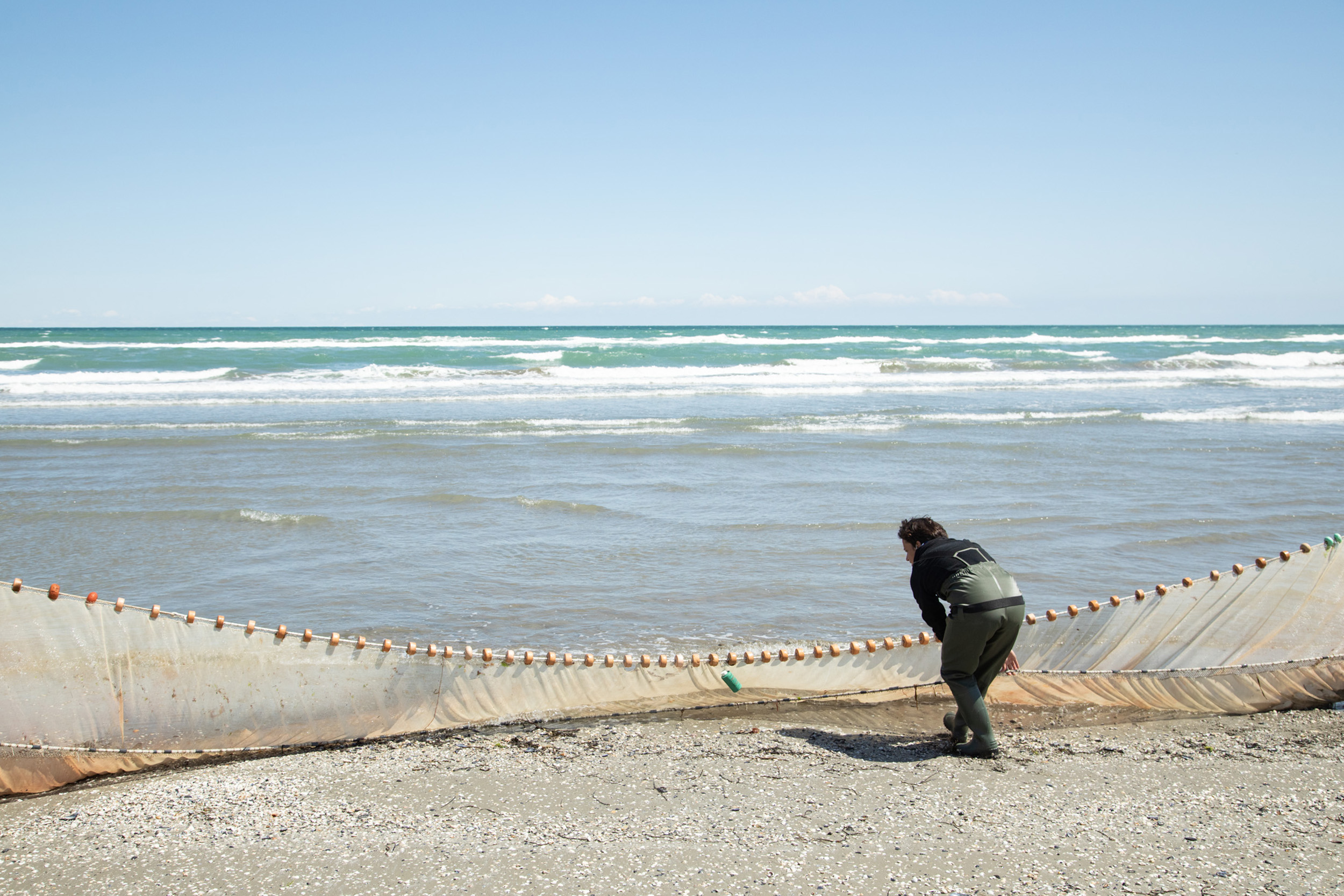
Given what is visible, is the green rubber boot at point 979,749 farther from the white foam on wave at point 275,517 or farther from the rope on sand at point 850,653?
the white foam on wave at point 275,517

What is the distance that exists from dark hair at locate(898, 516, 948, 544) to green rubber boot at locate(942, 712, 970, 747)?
904mm

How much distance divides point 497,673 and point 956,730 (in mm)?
2309

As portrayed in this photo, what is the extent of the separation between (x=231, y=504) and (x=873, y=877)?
937 centimetres

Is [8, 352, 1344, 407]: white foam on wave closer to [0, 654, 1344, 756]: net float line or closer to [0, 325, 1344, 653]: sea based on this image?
[0, 325, 1344, 653]: sea

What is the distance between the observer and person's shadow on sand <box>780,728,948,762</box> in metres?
4.46

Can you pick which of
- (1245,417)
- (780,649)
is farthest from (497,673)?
(1245,417)

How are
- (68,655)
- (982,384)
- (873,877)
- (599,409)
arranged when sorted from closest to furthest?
(873,877)
(68,655)
(599,409)
(982,384)

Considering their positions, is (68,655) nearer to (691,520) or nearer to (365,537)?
(365,537)

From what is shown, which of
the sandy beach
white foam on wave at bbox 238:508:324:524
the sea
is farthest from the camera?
white foam on wave at bbox 238:508:324:524

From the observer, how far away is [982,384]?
3075 cm

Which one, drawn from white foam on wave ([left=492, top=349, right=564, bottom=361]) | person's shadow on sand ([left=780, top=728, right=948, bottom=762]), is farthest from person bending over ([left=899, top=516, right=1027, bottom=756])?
white foam on wave ([left=492, top=349, right=564, bottom=361])

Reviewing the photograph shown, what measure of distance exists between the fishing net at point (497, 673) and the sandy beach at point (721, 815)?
6.3 inches

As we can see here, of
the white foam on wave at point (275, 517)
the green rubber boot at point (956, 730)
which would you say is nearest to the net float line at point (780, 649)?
the green rubber boot at point (956, 730)

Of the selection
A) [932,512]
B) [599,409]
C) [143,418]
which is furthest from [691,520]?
[143,418]
